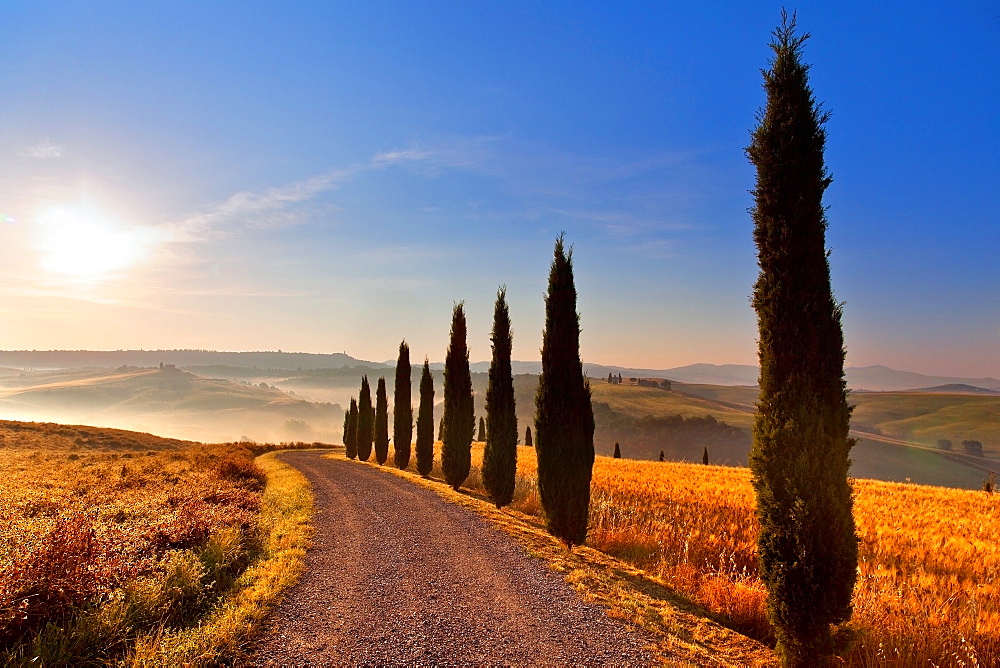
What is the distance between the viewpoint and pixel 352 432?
45000 millimetres

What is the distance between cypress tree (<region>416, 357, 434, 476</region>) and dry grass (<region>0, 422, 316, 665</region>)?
1418cm

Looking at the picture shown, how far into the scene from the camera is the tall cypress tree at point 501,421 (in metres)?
17.0

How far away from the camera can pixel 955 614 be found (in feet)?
22.6

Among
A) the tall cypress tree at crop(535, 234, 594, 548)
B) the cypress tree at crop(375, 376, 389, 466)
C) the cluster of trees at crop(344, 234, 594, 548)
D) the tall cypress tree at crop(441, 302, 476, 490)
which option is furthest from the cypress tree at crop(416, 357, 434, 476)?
the tall cypress tree at crop(535, 234, 594, 548)

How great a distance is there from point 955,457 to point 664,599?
196 meters

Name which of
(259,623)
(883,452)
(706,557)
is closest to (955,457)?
(883,452)

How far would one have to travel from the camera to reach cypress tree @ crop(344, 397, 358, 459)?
145 feet

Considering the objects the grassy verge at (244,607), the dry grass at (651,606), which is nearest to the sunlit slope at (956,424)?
the dry grass at (651,606)

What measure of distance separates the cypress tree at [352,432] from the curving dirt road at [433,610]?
33.7 metres

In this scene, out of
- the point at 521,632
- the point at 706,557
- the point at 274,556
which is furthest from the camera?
the point at 706,557

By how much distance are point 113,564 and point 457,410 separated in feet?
55.2

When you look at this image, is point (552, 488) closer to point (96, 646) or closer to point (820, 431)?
point (820, 431)

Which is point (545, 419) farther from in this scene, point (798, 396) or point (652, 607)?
point (798, 396)

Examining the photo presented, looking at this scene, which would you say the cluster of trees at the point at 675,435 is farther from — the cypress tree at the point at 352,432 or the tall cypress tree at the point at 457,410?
the tall cypress tree at the point at 457,410
